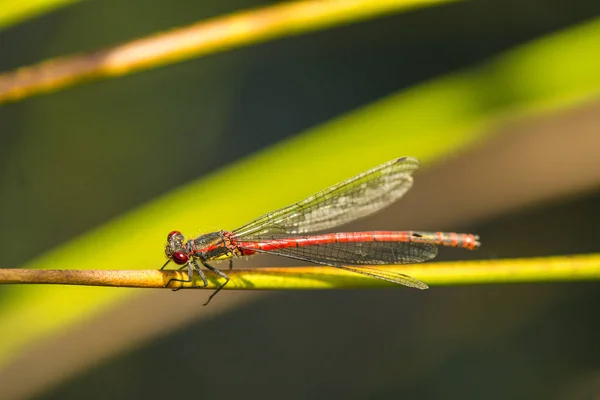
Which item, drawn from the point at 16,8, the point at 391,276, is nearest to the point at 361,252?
the point at 391,276

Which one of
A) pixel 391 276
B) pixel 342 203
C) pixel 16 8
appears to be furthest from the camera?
pixel 342 203

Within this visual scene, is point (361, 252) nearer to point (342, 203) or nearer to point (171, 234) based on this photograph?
point (342, 203)

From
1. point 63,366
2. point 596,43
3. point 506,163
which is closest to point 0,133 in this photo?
point 63,366

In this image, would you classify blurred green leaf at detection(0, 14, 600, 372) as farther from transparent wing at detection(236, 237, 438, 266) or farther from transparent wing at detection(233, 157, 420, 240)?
transparent wing at detection(236, 237, 438, 266)

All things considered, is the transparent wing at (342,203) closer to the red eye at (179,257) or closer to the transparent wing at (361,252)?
the transparent wing at (361,252)

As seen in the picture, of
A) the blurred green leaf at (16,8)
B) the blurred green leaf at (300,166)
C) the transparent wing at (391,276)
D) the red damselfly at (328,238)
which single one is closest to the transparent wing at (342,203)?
the red damselfly at (328,238)

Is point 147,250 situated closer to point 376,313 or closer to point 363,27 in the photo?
point 376,313

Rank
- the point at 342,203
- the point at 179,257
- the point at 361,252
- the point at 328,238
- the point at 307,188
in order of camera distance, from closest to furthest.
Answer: the point at 307,188 < the point at 179,257 < the point at 361,252 < the point at 328,238 < the point at 342,203

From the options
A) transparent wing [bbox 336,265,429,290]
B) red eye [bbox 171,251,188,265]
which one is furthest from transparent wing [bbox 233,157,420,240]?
transparent wing [bbox 336,265,429,290]
